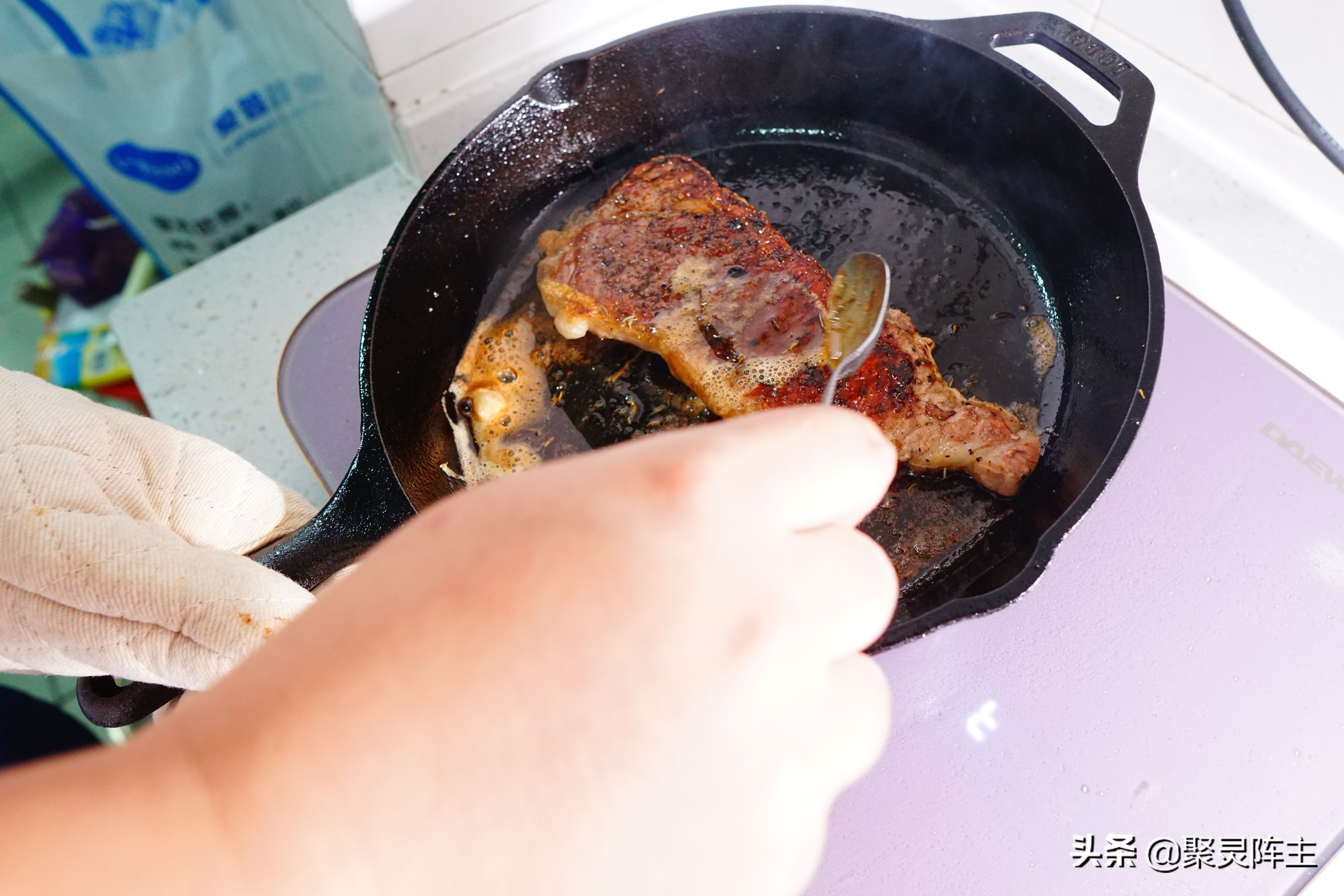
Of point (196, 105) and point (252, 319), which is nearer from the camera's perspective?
point (252, 319)

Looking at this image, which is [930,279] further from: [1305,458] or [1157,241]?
[1305,458]

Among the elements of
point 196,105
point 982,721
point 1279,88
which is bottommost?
point 982,721

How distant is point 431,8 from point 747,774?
1191mm

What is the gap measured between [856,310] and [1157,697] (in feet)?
1.76

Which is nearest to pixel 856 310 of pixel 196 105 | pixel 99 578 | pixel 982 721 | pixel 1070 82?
pixel 982 721

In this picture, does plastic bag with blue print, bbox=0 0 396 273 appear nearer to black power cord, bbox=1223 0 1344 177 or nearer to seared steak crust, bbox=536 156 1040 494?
seared steak crust, bbox=536 156 1040 494

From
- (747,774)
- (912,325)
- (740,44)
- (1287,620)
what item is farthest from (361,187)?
(1287,620)

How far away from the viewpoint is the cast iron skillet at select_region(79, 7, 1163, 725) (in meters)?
0.83

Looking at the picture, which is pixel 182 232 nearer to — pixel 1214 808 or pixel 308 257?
pixel 308 257

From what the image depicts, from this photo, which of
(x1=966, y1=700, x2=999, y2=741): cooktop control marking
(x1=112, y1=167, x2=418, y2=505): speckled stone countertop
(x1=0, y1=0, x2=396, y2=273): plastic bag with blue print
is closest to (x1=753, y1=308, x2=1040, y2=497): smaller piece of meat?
(x1=966, y1=700, x2=999, y2=741): cooktop control marking

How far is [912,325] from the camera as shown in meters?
1.05

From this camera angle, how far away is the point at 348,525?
2.60 ft

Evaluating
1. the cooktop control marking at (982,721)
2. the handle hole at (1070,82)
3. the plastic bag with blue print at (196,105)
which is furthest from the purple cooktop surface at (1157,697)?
the plastic bag with blue print at (196,105)

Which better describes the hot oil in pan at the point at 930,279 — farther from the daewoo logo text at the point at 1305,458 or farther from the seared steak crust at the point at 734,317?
the daewoo logo text at the point at 1305,458
